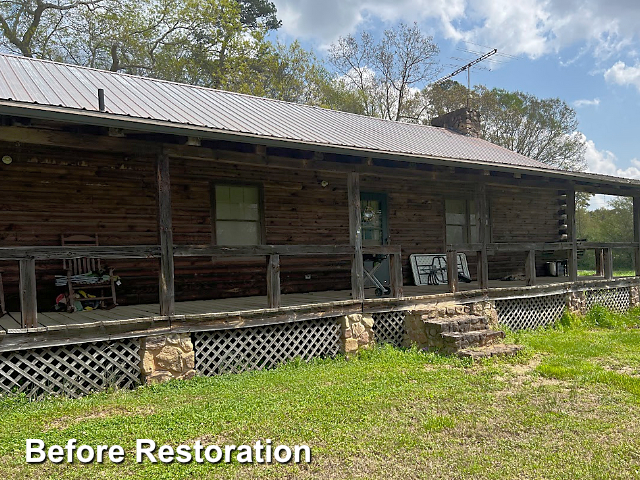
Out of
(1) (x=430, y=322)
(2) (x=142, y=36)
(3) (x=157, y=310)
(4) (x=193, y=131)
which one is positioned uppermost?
(2) (x=142, y=36)

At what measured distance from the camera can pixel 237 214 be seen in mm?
8656

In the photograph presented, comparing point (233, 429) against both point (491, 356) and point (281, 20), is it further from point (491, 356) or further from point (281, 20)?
point (281, 20)

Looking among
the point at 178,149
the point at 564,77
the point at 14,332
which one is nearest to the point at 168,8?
the point at 178,149

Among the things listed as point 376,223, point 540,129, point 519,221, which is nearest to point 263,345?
point 376,223

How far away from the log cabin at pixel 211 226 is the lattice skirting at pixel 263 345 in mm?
28

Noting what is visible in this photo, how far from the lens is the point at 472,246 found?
328 inches

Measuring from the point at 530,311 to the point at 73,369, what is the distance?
309 inches

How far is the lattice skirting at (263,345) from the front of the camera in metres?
6.16

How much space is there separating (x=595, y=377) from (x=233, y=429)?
4.28m

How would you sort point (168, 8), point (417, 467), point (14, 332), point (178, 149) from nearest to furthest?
point (417, 467), point (14, 332), point (178, 149), point (168, 8)

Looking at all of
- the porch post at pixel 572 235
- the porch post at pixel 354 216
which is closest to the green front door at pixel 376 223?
the porch post at pixel 354 216

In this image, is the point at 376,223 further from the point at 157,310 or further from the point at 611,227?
the point at 611,227

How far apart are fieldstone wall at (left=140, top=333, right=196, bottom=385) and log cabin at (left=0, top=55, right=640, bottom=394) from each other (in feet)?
0.08

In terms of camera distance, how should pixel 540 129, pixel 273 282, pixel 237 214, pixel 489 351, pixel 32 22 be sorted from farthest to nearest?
pixel 540 129
pixel 32 22
pixel 237 214
pixel 489 351
pixel 273 282
